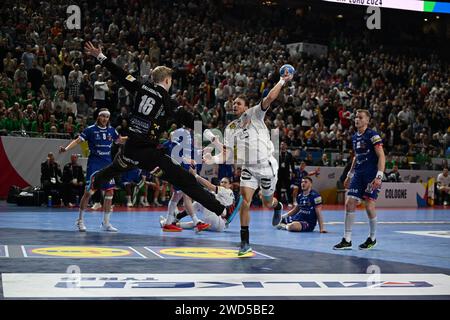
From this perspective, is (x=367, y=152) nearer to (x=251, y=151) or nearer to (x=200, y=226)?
(x=251, y=151)

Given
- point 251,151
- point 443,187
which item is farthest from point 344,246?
point 443,187

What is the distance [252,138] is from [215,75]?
17.7 meters

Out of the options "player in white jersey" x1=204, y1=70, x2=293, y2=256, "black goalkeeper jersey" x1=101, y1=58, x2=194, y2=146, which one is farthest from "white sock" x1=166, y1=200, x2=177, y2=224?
"black goalkeeper jersey" x1=101, y1=58, x2=194, y2=146

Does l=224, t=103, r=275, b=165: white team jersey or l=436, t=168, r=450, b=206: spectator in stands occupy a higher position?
l=224, t=103, r=275, b=165: white team jersey

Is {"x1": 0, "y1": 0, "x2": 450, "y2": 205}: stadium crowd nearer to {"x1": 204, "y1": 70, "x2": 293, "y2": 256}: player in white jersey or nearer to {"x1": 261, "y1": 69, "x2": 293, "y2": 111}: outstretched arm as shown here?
{"x1": 204, "y1": 70, "x2": 293, "y2": 256}: player in white jersey

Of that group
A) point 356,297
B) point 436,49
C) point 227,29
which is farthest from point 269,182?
point 436,49

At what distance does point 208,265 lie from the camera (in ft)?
25.6

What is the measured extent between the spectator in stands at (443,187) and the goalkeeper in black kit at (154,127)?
20368mm

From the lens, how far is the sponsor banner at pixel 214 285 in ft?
19.1

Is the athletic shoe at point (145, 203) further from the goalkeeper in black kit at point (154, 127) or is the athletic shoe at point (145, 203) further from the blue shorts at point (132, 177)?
the goalkeeper in black kit at point (154, 127)

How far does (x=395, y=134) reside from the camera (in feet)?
96.3

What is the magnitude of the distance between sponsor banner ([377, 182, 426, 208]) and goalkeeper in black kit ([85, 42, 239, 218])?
1768 cm

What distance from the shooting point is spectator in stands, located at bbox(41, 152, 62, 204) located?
60.5 feet

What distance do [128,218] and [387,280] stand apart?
30.8 feet
